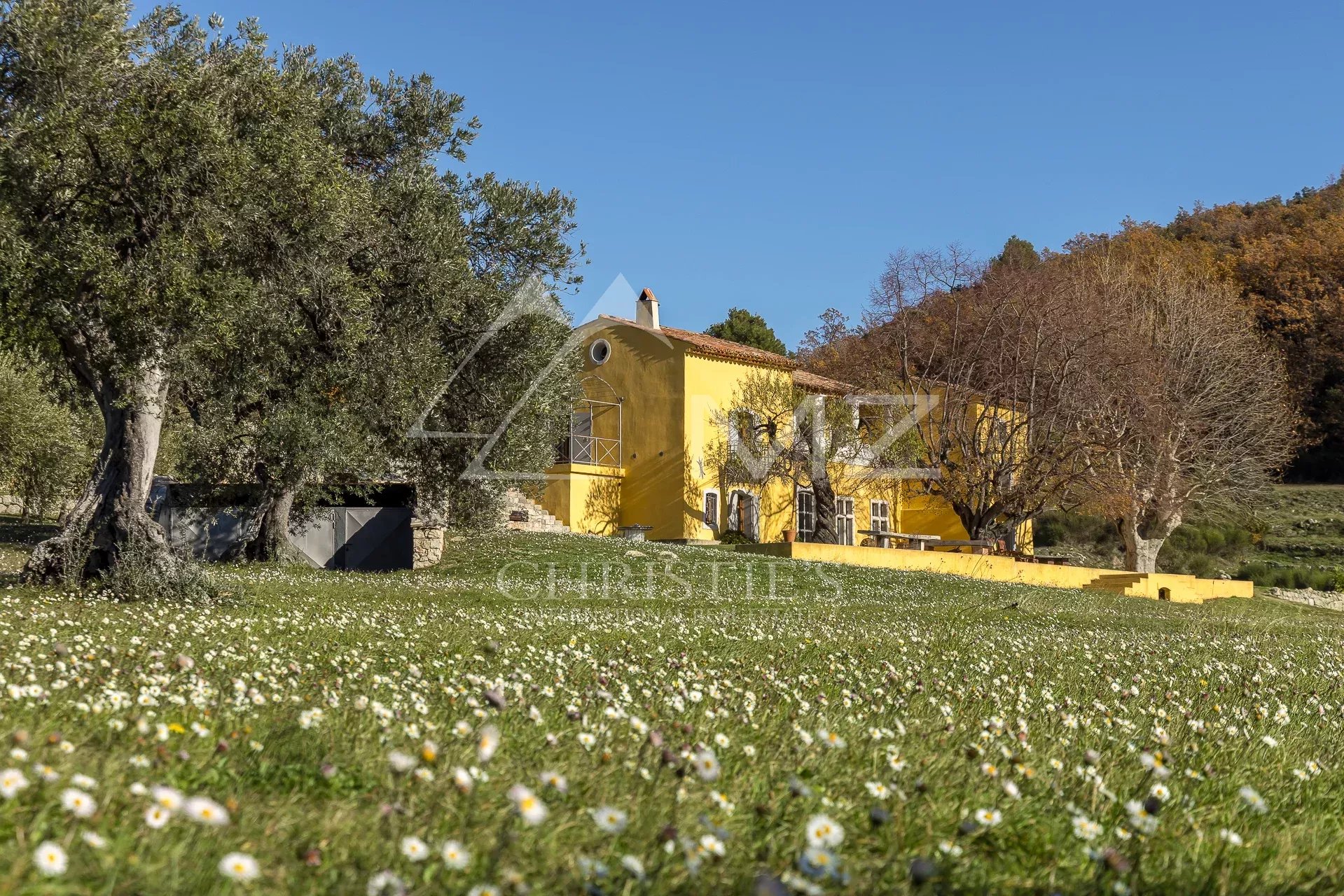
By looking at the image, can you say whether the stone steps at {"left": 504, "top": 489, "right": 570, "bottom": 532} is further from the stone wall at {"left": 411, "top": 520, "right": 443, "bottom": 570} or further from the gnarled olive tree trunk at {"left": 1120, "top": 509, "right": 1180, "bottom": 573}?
the gnarled olive tree trunk at {"left": 1120, "top": 509, "right": 1180, "bottom": 573}

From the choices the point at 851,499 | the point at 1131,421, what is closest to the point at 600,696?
the point at 1131,421

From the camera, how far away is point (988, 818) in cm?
346

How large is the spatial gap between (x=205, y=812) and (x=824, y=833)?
1645mm

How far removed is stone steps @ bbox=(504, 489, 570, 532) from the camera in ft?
109

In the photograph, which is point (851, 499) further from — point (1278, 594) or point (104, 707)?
point (104, 707)

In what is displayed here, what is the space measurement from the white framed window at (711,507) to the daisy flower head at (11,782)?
34.8m

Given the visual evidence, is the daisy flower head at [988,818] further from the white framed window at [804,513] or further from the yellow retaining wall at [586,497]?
the white framed window at [804,513]

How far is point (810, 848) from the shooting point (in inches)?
110

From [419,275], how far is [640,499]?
1958 centimetres

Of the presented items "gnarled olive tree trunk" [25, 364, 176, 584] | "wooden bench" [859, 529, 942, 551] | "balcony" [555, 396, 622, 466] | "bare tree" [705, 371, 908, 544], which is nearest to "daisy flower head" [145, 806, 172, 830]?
"gnarled olive tree trunk" [25, 364, 176, 584]

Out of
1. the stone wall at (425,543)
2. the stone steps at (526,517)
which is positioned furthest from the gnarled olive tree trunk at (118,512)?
the stone steps at (526,517)

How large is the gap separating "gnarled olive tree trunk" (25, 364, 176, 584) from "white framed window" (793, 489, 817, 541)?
2921cm

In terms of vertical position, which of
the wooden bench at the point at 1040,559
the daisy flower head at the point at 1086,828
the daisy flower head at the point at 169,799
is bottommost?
the wooden bench at the point at 1040,559

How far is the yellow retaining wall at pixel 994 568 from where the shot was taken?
101ft
